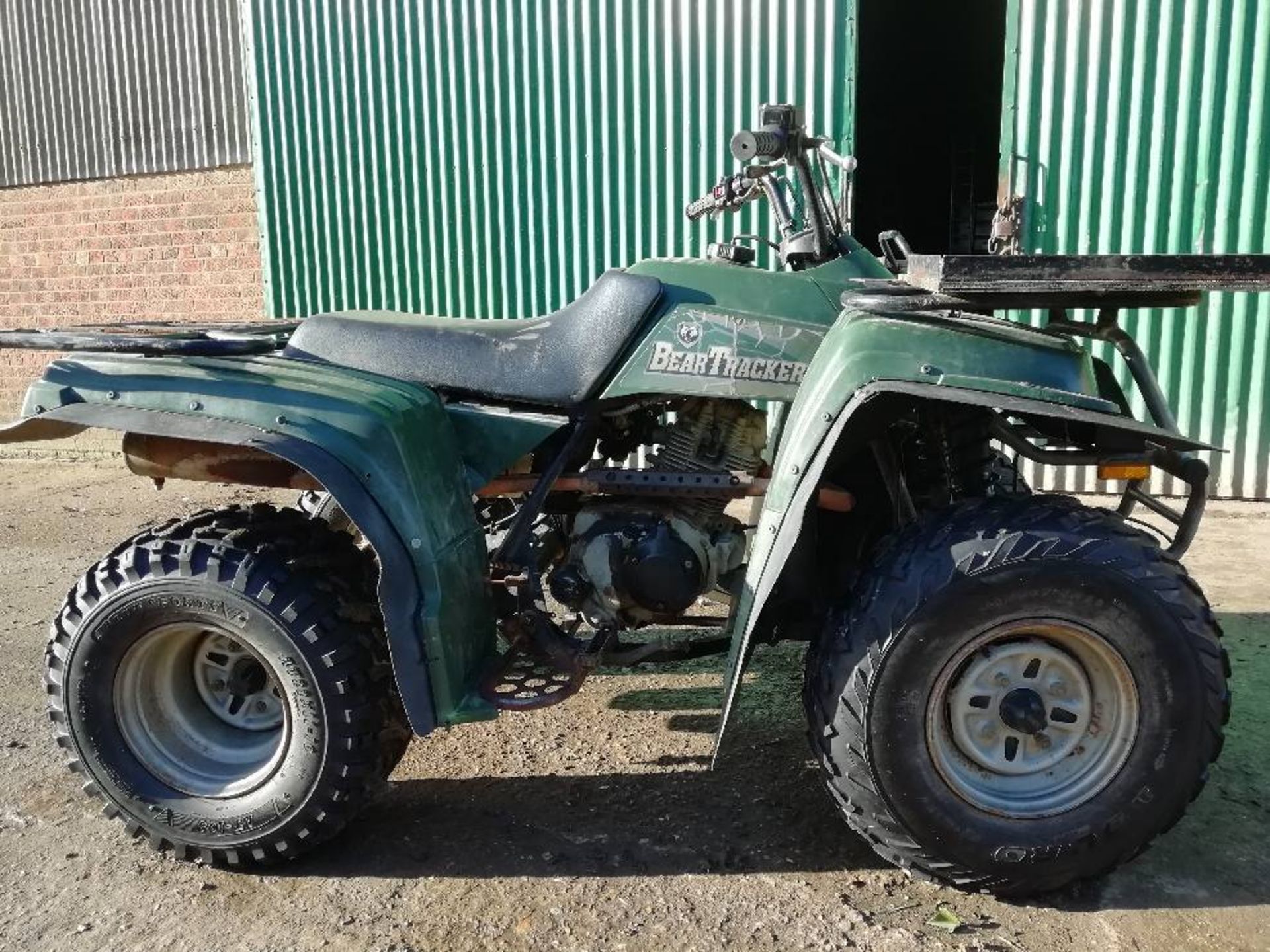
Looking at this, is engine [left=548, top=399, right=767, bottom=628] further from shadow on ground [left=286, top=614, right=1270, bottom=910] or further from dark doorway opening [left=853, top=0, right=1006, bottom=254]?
dark doorway opening [left=853, top=0, right=1006, bottom=254]

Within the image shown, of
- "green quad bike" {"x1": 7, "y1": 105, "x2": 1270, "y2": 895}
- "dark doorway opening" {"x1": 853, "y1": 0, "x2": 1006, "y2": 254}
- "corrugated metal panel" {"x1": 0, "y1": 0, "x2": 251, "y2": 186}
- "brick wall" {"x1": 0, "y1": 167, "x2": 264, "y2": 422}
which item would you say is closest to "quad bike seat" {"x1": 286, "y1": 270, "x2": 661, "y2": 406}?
"green quad bike" {"x1": 7, "y1": 105, "x2": 1270, "y2": 895}

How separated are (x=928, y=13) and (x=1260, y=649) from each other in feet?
27.6

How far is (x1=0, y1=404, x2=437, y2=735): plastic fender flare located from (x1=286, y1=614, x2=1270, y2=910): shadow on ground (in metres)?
0.46

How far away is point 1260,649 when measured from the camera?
427cm

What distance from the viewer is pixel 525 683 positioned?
9.96 ft

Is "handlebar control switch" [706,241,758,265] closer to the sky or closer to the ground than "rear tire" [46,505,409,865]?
closer to the sky

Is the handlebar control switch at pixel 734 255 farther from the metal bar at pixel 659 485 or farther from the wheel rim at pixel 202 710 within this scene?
the wheel rim at pixel 202 710

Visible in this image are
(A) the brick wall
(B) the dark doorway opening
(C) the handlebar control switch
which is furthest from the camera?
(B) the dark doorway opening

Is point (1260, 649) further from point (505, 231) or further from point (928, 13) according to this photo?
point (928, 13)

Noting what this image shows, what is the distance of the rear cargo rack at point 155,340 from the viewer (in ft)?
9.24

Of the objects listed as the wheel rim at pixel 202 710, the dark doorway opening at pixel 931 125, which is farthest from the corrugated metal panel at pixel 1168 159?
the wheel rim at pixel 202 710

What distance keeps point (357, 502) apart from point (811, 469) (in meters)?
1.16

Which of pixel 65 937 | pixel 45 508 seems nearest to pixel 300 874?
pixel 65 937

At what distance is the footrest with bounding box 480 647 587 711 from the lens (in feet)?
9.57
